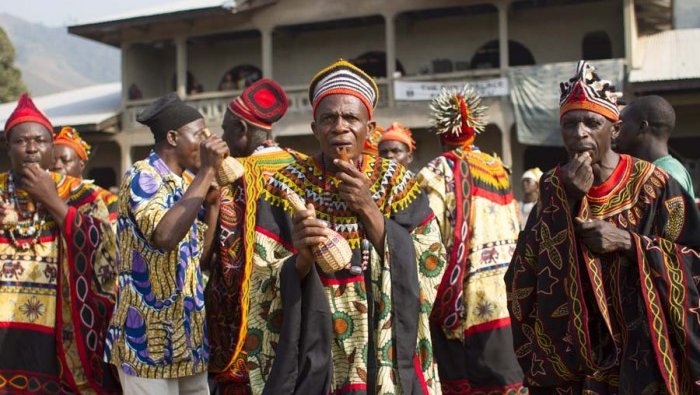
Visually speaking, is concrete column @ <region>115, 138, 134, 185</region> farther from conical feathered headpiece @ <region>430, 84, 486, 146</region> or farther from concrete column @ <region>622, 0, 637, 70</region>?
conical feathered headpiece @ <region>430, 84, 486, 146</region>

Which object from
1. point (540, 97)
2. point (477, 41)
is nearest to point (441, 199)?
point (540, 97)

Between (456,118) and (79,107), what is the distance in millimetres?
21429

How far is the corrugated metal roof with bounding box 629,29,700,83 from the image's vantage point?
17297 millimetres

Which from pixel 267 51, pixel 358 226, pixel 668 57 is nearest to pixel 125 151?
pixel 267 51

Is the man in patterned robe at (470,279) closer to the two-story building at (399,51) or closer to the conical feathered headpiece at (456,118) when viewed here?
the conical feathered headpiece at (456,118)

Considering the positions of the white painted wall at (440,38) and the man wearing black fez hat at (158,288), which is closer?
the man wearing black fez hat at (158,288)

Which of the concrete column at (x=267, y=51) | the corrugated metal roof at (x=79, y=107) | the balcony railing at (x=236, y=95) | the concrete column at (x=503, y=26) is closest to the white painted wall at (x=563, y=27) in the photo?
the concrete column at (x=503, y=26)

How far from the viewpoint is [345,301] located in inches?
124

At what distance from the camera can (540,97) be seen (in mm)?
18219

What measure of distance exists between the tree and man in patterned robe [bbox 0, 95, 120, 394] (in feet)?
97.5

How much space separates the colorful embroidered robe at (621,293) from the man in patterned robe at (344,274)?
52 cm

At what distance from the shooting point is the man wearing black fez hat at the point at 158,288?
12.6ft

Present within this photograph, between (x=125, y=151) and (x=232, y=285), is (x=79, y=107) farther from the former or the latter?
(x=232, y=285)

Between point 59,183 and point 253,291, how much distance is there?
2.43 metres
